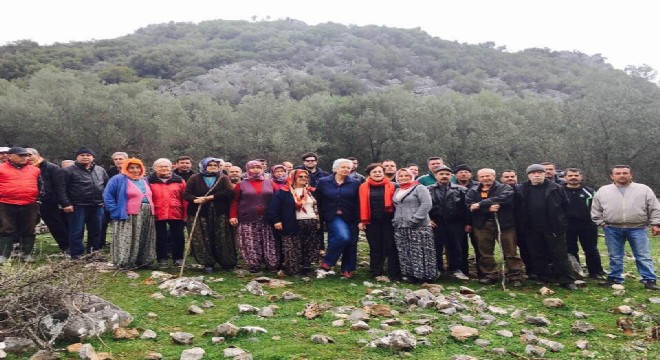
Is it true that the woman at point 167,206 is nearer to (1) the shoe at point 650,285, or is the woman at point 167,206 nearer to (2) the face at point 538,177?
(2) the face at point 538,177

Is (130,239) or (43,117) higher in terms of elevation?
(43,117)

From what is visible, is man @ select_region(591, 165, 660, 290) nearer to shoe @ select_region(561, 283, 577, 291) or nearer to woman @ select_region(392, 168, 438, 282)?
shoe @ select_region(561, 283, 577, 291)

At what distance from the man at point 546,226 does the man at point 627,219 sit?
2.44ft

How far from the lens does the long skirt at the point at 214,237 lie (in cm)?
995

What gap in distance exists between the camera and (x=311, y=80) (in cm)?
7256

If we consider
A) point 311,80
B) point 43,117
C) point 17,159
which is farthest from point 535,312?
point 311,80

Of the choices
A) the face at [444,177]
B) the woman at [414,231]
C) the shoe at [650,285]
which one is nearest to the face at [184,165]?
the woman at [414,231]

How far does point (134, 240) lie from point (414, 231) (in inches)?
215

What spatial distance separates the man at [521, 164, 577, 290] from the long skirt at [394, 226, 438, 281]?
6.62 feet

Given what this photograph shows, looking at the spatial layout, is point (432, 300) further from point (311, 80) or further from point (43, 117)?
point (311, 80)

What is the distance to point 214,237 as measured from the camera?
9984 mm

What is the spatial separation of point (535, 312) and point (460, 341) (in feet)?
7.00

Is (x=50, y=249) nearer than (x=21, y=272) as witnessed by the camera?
No

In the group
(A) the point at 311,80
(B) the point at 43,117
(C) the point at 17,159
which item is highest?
(A) the point at 311,80
